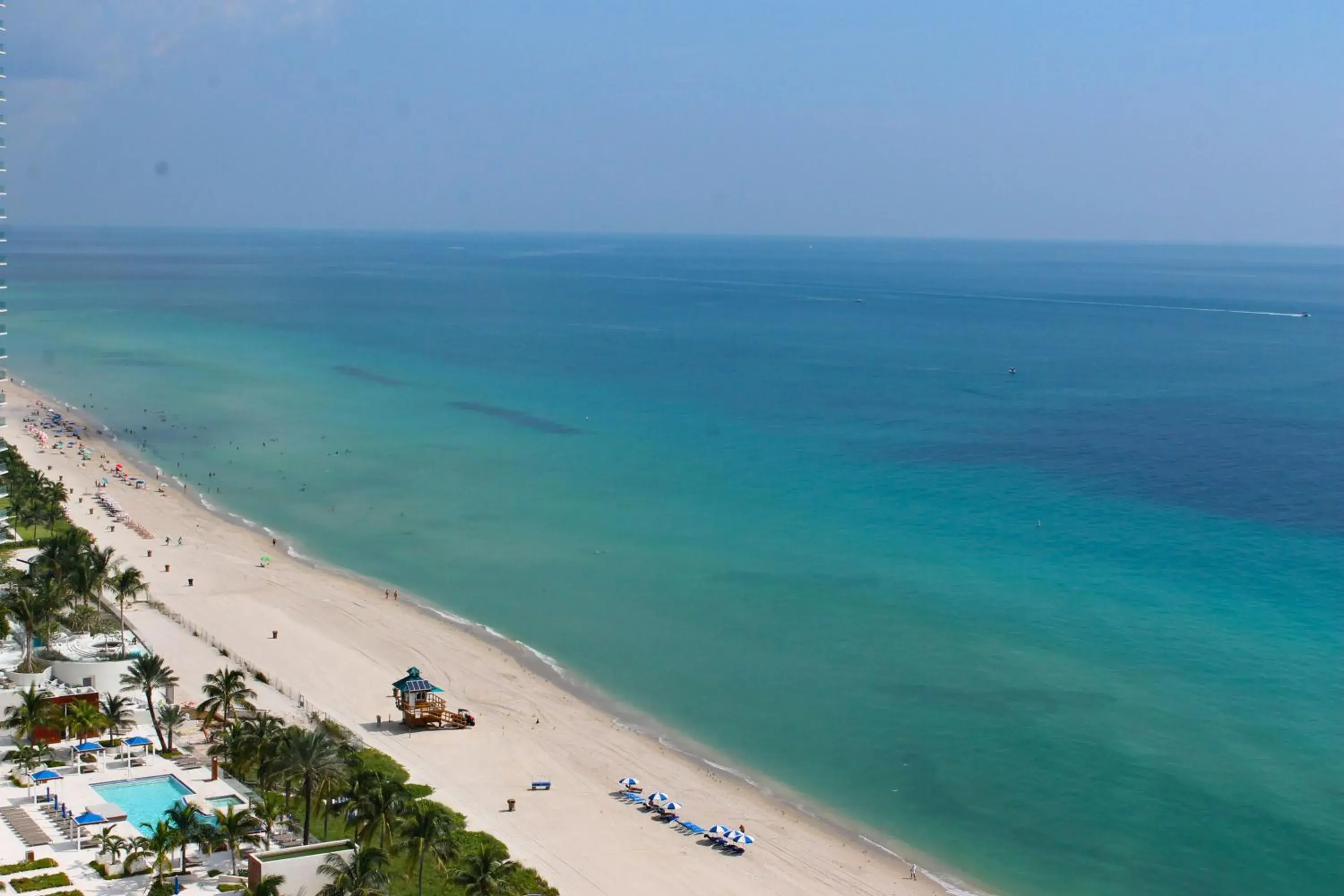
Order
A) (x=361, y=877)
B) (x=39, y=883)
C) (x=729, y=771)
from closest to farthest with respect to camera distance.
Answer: (x=361, y=877), (x=39, y=883), (x=729, y=771)

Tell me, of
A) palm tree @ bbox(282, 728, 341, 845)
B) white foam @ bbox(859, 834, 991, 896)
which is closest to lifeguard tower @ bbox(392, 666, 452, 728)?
palm tree @ bbox(282, 728, 341, 845)

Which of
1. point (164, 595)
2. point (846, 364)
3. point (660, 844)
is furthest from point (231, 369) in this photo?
point (660, 844)

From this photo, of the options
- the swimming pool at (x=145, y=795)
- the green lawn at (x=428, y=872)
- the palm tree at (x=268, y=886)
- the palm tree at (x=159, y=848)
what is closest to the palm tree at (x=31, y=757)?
the swimming pool at (x=145, y=795)

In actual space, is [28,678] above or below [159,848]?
above

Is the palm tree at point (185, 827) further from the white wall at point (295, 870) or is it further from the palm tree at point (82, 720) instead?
the palm tree at point (82, 720)

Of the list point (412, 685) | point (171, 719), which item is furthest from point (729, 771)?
point (171, 719)

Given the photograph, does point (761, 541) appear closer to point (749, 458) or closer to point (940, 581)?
Result: point (940, 581)

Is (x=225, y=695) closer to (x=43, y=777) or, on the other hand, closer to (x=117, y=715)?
(x=117, y=715)
